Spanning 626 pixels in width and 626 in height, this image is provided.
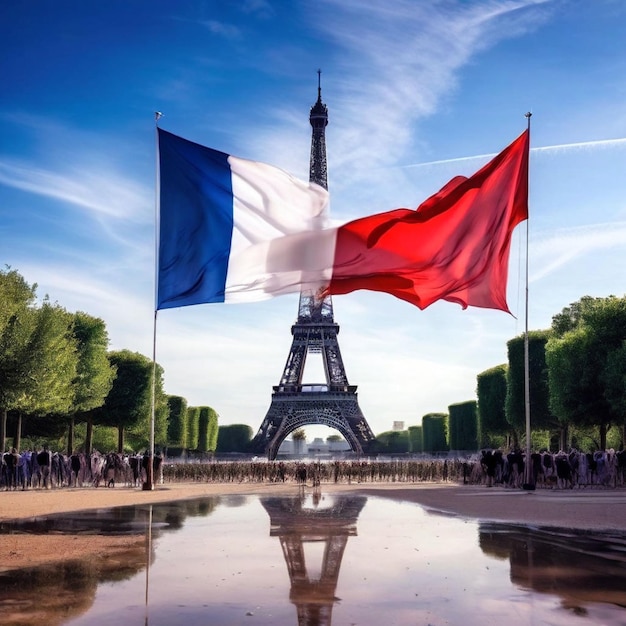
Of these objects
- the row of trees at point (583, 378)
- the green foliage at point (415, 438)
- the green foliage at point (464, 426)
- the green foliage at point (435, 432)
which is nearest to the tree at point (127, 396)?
the row of trees at point (583, 378)

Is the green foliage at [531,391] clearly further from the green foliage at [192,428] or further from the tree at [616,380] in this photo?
the green foliage at [192,428]

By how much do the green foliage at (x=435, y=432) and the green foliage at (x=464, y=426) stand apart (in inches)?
433

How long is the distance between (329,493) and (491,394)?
41775mm

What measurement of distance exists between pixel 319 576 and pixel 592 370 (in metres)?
38.1

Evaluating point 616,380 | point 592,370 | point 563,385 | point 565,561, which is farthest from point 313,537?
point 563,385

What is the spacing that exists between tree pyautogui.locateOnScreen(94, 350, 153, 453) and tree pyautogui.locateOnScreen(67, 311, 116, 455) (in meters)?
2.62

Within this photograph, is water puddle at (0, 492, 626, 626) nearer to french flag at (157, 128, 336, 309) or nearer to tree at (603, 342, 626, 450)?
french flag at (157, 128, 336, 309)

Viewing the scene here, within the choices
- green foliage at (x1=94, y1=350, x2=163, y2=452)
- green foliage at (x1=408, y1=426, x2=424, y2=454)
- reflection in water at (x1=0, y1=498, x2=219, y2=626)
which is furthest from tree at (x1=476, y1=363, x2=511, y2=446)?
green foliage at (x1=408, y1=426, x2=424, y2=454)

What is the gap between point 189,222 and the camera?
16.9 meters

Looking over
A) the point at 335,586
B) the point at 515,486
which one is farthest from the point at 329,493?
the point at 335,586

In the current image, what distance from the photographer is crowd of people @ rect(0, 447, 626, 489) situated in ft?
115

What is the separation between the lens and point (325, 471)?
41.0 meters

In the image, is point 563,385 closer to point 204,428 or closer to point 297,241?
point 297,241

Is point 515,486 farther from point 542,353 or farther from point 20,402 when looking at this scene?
point 542,353
